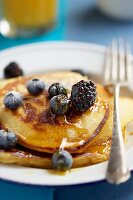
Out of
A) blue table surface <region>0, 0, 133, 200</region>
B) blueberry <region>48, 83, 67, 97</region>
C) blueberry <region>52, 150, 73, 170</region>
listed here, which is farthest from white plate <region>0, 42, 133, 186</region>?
blueberry <region>52, 150, 73, 170</region>

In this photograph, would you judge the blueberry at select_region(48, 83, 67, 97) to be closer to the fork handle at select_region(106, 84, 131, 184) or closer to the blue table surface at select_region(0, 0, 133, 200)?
the fork handle at select_region(106, 84, 131, 184)

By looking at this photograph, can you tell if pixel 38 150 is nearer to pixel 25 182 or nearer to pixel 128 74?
pixel 25 182

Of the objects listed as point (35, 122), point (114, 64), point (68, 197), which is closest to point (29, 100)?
point (35, 122)

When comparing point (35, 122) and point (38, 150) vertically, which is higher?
point (35, 122)

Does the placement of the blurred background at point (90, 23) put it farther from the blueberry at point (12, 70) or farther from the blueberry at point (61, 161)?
the blueberry at point (61, 161)

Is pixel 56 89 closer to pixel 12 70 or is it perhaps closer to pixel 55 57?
pixel 12 70


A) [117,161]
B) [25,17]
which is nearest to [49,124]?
[117,161]

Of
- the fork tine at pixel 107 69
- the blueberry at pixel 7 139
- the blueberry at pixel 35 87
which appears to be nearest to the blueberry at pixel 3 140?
the blueberry at pixel 7 139
